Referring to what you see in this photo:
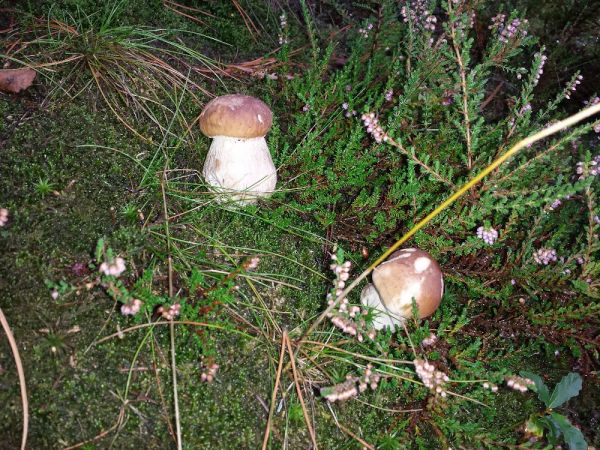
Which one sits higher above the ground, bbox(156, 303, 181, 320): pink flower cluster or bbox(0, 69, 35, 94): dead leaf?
bbox(0, 69, 35, 94): dead leaf

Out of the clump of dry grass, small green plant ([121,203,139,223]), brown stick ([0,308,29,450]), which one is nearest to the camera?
brown stick ([0,308,29,450])

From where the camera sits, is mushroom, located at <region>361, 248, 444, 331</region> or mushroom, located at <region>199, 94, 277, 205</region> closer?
mushroom, located at <region>361, 248, 444, 331</region>

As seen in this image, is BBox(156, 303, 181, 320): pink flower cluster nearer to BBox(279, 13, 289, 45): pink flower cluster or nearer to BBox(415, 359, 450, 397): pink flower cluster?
BBox(415, 359, 450, 397): pink flower cluster

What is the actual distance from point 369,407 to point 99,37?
2.39m

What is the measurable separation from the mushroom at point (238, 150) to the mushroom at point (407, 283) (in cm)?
74

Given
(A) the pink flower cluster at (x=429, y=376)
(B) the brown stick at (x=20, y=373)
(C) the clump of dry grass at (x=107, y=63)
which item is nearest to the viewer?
(B) the brown stick at (x=20, y=373)

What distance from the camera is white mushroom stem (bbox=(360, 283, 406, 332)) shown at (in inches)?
81.3

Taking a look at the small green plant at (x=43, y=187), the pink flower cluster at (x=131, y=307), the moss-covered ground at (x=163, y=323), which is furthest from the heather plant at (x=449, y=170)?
the small green plant at (x=43, y=187)

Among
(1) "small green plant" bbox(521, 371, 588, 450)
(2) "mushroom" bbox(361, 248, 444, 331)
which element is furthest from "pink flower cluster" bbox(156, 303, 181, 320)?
(1) "small green plant" bbox(521, 371, 588, 450)

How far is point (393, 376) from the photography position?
192cm

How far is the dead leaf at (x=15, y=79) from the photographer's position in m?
2.19

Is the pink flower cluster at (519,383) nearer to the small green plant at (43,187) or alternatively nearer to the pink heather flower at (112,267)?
the pink heather flower at (112,267)

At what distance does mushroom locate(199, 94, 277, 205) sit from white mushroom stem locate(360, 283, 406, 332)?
2.37ft

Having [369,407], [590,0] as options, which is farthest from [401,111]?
[590,0]
